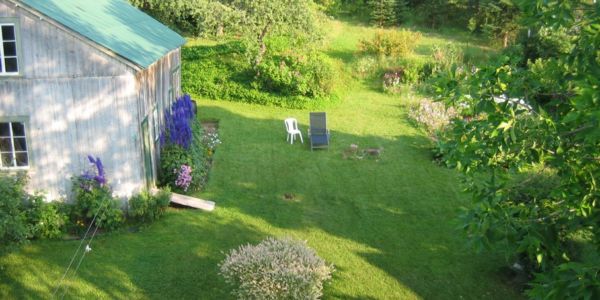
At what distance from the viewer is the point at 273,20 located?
24.1m

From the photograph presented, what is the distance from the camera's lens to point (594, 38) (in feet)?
14.5

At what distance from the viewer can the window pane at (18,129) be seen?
38.1ft

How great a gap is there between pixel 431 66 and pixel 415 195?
13.9 meters

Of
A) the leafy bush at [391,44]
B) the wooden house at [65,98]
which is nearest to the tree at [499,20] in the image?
the leafy bush at [391,44]

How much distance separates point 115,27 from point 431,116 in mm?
12092

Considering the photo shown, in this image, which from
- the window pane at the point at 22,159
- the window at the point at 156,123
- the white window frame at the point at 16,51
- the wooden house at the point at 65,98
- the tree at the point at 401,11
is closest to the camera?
the white window frame at the point at 16,51

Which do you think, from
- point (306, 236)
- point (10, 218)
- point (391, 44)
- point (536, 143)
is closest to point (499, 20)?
point (391, 44)

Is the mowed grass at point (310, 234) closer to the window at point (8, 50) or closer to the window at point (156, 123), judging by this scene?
Answer: the window at point (156, 123)

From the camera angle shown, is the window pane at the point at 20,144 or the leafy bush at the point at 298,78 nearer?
the window pane at the point at 20,144

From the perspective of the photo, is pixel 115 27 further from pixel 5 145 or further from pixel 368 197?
A: pixel 368 197

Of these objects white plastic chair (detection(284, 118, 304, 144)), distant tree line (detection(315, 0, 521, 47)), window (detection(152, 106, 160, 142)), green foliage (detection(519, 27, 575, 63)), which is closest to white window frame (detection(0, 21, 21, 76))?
window (detection(152, 106, 160, 142))

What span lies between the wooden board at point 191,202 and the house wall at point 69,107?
1128 mm

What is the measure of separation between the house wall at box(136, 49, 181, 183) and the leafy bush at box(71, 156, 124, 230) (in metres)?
1.60

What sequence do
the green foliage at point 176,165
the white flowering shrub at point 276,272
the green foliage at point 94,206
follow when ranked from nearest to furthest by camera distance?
the white flowering shrub at point 276,272
the green foliage at point 94,206
the green foliage at point 176,165
